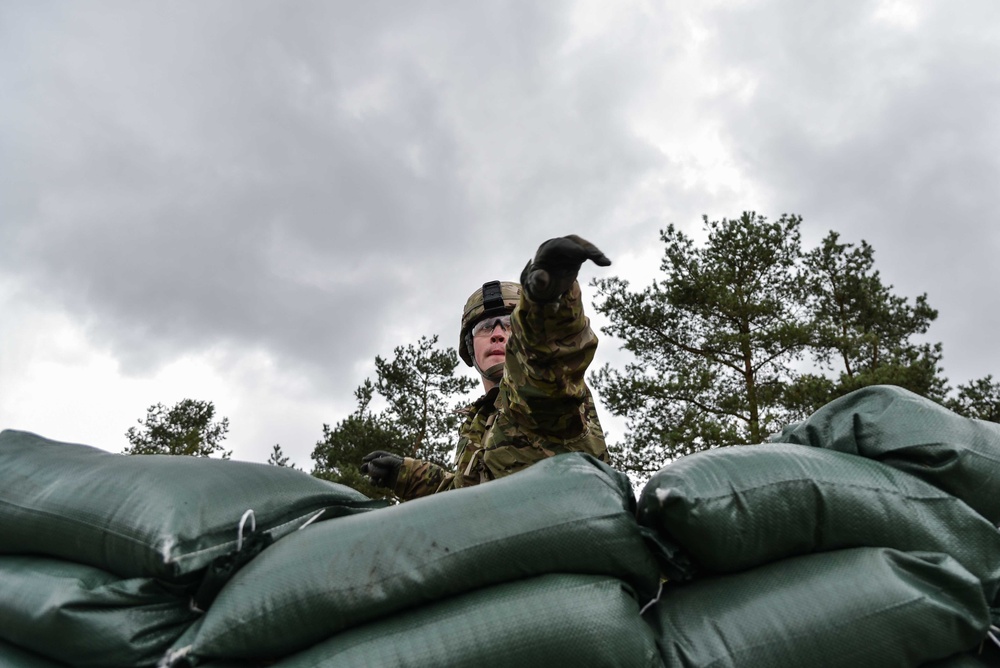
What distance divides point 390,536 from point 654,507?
1.69 feet

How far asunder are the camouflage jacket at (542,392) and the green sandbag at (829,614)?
0.69 m

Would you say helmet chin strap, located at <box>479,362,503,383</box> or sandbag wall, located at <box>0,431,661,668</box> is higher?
helmet chin strap, located at <box>479,362,503,383</box>

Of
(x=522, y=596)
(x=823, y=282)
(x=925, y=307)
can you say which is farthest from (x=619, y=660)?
(x=925, y=307)

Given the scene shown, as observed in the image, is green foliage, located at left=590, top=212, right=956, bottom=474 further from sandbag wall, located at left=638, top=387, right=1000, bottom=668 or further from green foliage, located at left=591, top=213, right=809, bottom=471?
sandbag wall, located at left=638, top=387, right=1000, bottom=668

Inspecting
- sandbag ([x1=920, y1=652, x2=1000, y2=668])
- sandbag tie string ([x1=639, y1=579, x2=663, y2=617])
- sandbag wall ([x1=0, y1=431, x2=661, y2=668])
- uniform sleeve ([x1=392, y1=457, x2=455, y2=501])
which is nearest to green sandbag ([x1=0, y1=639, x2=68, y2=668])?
sandbag wall ([x1=0, y1=431, x2=661, y2=668])

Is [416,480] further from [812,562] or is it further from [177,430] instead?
[177,430]

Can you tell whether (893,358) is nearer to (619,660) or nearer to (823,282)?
(823,282)

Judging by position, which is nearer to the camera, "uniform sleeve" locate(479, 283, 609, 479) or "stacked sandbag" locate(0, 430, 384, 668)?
"stacked sandbag" locate(0, 430, 384, 668)

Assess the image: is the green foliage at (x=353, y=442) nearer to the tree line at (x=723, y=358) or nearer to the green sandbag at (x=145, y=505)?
the tree line at (x=723, y=358)

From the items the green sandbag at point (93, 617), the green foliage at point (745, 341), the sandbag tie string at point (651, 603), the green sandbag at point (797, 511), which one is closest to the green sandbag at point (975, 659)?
the green sandbag at point (797, 511)

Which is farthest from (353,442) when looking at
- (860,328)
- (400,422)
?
(860,328)

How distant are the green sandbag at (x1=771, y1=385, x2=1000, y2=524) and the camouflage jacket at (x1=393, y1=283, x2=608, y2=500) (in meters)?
0.66

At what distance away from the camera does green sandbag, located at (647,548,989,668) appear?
1.29 metres

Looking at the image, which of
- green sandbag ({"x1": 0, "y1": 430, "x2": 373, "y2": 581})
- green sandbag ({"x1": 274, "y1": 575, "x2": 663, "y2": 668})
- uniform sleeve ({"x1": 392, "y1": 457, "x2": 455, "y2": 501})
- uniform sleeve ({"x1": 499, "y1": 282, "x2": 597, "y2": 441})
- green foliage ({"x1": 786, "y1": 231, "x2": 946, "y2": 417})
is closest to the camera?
green sandbag ({"x1": 274, "y1": 575, "x2": 663, "y2": 668})
